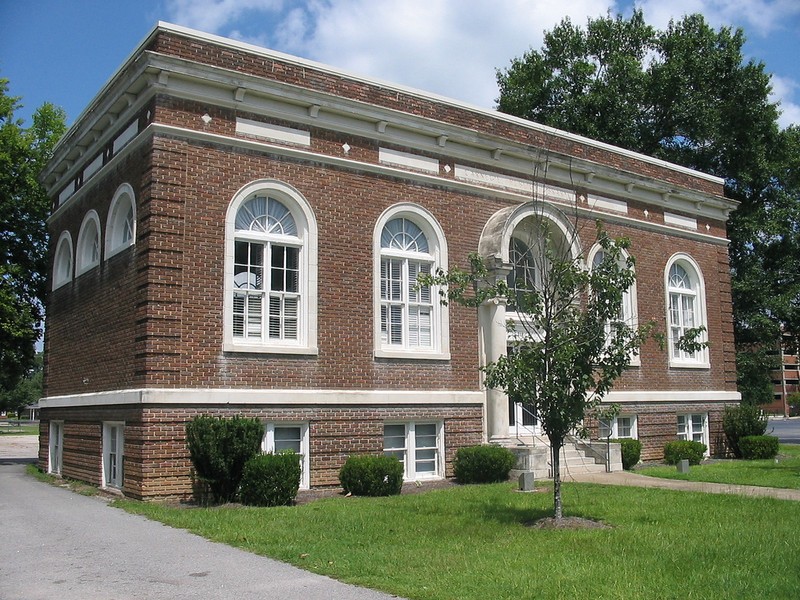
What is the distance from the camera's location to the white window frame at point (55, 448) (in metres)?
19.1

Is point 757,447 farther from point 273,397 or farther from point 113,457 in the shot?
point 113,457

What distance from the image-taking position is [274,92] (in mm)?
15414

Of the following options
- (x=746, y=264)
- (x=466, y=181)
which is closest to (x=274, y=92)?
(x=466, y=181)

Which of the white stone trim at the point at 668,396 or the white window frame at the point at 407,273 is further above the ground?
the white window frame at the point at 407,273

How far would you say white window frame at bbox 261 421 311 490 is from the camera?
1500cm

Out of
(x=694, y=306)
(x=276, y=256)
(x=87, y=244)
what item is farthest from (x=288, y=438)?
(x=694, y=306)

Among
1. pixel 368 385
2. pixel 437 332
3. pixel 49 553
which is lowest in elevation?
pixel 49 553

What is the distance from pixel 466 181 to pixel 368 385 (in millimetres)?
5406

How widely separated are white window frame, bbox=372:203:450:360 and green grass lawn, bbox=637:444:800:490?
5.49m

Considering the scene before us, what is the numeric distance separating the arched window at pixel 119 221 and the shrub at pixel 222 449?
179 inches

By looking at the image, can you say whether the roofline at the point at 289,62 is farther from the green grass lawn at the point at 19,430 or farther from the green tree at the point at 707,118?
the green grass lawn at the point at 19,430

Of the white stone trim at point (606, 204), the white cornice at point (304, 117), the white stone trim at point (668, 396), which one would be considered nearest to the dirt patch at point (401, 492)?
the white stone trim at point (668, 396)

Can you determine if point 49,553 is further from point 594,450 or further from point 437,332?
point 594,450

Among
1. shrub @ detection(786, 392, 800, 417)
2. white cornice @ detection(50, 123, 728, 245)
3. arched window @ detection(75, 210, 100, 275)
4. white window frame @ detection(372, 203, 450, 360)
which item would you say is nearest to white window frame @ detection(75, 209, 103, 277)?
arched window @ detection(75, 210, 100, 275)
